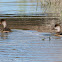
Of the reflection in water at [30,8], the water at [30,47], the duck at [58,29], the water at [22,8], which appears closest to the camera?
the water at [30,47]

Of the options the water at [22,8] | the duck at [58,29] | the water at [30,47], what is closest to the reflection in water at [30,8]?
the water at [22,8]

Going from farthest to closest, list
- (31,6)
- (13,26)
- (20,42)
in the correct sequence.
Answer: (31,6), (13,26), (20,42)

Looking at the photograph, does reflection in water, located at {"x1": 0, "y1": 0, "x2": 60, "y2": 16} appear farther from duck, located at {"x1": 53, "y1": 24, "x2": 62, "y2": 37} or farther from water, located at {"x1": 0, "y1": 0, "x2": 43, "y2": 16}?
duck, located at {"x1": 53, "y1": 24, "x2": 62, "y2": 37}

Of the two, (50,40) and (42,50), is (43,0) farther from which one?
(42,50)

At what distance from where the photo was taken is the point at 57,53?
9.84 metres

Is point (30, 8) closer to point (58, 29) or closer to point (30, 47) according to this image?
point (58, 29)

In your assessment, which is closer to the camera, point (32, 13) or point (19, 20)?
point (19, 20)

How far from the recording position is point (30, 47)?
10.6 metres

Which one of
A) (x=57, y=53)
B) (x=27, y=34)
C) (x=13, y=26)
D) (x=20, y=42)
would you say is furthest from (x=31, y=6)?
(x=57, y=53)

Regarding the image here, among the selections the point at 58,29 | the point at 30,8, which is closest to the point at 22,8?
the point at 30,8

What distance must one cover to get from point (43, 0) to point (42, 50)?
279 inches

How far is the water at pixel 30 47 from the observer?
9.32 m

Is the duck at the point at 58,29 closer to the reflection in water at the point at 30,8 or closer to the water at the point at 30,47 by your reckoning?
the water at the point at 30,47

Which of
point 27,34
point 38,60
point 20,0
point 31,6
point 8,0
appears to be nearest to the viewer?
point 38,60
